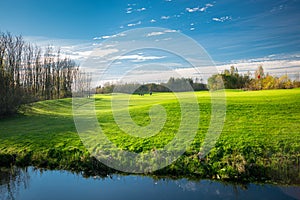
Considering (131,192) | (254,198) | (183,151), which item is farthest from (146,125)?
(254,198)

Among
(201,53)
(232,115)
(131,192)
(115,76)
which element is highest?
(201,53)

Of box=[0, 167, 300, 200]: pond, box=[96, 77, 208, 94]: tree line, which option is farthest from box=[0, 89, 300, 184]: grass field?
box=[96, 77, 208, 94]: tree line

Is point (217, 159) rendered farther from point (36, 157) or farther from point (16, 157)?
point (16, 157)

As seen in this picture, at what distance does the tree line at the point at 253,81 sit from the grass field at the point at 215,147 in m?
7.85

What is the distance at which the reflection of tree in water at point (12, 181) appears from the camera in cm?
969

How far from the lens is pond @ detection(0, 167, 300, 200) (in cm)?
934

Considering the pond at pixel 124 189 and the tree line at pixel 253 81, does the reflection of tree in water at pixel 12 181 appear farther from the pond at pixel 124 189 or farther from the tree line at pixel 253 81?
the tree line at pixel 253 81

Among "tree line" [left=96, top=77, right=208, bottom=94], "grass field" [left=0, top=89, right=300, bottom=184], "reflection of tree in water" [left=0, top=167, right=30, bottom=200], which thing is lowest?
"reflection of tree in water" [left=0, top=167, right=30, bottom=200]

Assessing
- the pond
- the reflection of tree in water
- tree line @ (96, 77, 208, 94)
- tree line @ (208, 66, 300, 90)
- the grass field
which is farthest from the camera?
tree line @ (208, 66, 300, 90)

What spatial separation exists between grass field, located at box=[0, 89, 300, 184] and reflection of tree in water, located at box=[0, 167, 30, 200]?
794 mm

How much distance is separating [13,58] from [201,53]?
26619 millimetres

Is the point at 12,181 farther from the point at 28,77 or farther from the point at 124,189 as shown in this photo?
the point at 28,77

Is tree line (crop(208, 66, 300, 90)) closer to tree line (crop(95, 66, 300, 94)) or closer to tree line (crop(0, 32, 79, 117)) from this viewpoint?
tree line (crop(95, 66, 300, 94))

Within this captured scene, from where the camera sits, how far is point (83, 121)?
67.3 feet
